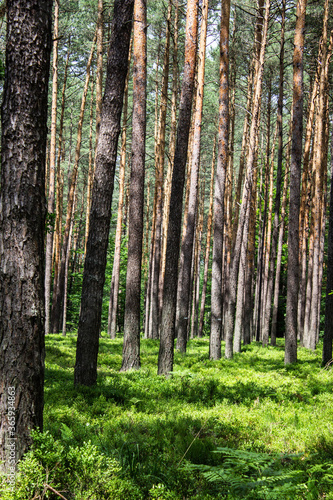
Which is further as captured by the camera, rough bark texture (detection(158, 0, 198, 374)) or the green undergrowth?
rough bark texture (detection(158, 0, 198, 374))

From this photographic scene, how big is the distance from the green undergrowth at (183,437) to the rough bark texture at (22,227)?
39cm

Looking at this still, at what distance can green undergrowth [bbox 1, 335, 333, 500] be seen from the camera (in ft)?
9.84

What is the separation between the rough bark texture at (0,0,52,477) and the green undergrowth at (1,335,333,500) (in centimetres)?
39

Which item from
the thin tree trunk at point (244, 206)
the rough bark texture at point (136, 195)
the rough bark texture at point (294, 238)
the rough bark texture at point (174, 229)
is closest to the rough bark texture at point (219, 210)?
the thin tree trunk at point (244, 206)

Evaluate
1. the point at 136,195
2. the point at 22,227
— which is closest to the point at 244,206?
the point at 136,195

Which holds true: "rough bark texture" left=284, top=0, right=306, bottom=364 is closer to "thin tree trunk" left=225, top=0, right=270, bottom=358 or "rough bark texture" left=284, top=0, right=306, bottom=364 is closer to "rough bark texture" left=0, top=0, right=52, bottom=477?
"thin tree trunk" left=225, top=0, right=270, bottom=358

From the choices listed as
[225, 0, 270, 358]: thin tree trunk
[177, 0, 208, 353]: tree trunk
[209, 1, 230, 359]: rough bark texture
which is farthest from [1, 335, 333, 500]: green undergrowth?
[177, 0, 208, 353]: tree trunk

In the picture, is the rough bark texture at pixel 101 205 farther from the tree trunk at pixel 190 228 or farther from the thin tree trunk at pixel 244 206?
the thin tree trunk at pixel 244 206

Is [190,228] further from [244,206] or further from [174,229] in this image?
[174,229]

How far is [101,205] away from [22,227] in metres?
3.29

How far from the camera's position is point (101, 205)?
636cm

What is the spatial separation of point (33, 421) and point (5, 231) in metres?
1.57

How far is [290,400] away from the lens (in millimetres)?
6664

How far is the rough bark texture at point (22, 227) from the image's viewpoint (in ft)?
10.1
